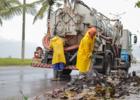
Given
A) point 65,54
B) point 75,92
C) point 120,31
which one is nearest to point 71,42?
point 65,54

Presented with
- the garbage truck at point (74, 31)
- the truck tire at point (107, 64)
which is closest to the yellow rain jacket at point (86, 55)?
the garbage truck at point (74, 31)

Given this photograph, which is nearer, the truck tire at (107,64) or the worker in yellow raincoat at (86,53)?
the worker in yellow raincoat at (86,53)

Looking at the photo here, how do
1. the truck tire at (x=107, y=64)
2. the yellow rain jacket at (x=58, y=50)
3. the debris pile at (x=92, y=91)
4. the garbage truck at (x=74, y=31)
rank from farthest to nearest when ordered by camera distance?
the truck tire at (x=107, y=64)
the garbage truck at (x=74, y=31)
the yellow rain jacket at (x=58, y=50)
the debris pile at (x=92, y=91)

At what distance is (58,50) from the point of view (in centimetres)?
2016

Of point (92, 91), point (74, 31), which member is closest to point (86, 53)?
point (92, 91)

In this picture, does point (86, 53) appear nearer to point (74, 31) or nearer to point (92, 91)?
point (92, 91)

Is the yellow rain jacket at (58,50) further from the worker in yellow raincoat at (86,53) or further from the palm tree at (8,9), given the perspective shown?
the palm tree at (8,9)

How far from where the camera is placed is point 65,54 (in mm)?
20547

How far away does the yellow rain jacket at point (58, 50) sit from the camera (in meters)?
20.0

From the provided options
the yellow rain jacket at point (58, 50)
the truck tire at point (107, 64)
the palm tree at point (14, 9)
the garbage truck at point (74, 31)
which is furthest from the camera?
the palm tree at point (14, 9)

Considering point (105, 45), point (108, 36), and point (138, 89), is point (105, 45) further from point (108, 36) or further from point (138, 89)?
point (138, 89)

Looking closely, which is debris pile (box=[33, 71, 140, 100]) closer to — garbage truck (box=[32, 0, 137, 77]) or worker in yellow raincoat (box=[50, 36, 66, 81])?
worker in yellow raincoat (box=[50, 36, 66, 81])

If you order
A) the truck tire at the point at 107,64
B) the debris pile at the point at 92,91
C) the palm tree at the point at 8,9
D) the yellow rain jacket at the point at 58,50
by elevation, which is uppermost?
the palm tree at the point at 8,9

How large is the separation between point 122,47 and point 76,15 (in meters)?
8.37
